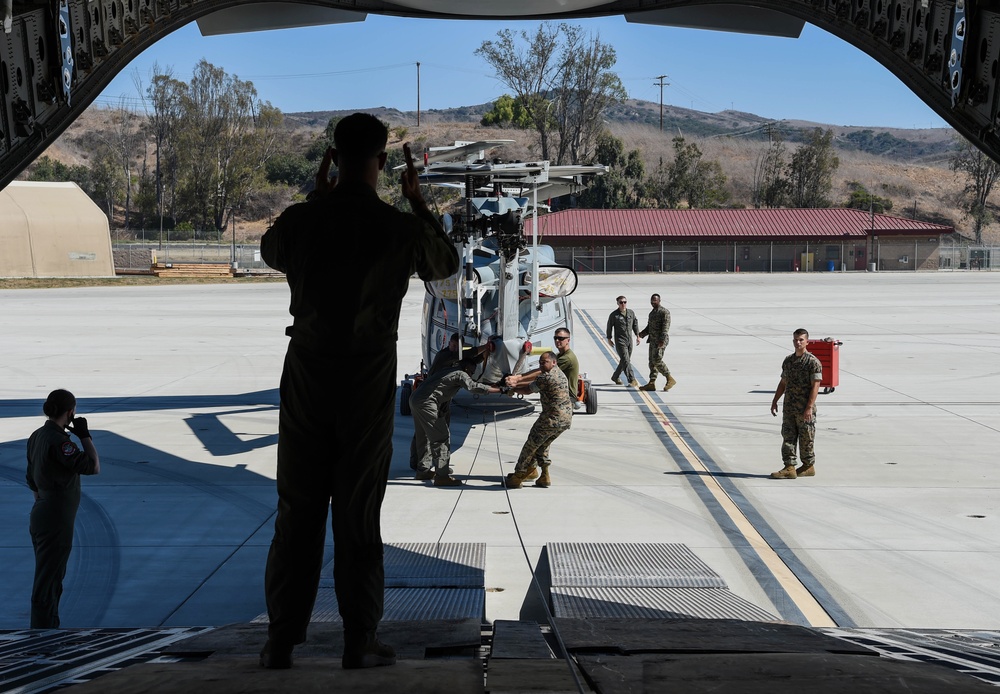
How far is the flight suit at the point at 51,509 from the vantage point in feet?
20.8

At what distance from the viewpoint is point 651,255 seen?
64.8 metres

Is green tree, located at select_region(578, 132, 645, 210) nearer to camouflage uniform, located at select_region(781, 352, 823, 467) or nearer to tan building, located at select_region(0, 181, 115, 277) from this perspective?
tan building, located at select_region(0, 181, 115, 277)

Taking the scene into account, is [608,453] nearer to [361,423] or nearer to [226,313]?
[361,423]

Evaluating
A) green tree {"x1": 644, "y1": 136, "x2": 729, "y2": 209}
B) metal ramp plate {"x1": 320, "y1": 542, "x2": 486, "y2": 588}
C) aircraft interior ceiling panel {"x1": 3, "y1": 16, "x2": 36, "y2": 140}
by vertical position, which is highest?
green tree {"x1": 644, "y1": 136, "x2": 729, "y2": 209}

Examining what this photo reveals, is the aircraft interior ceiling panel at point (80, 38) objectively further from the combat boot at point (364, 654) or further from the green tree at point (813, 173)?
the green tree at point (813, 173)

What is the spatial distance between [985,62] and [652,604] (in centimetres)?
324

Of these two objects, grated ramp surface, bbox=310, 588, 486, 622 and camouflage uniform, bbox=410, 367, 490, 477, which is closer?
grated ramp surface, bbox=310, 588, 486, 622

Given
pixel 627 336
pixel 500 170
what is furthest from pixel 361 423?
pixel 627 336

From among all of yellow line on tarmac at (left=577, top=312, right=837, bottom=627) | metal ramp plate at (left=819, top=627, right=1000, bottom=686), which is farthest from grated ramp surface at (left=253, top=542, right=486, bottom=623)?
yellow line on tarmac at (left=577, top=312, right=837, bottom=627)

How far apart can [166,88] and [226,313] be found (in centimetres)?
6221

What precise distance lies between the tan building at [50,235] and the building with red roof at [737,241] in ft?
90.4

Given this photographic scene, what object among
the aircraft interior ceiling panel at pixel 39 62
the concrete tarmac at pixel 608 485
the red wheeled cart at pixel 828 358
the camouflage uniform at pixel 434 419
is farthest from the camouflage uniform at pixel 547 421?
the red wheeled cart at pixel 828 358

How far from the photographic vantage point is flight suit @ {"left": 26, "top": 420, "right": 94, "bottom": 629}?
6.34 m

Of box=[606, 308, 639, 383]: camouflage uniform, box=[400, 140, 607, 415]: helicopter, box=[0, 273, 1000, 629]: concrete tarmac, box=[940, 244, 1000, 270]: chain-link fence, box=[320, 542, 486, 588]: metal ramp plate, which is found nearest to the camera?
box=[320, 542, 486, 588]: metal ramp plate
